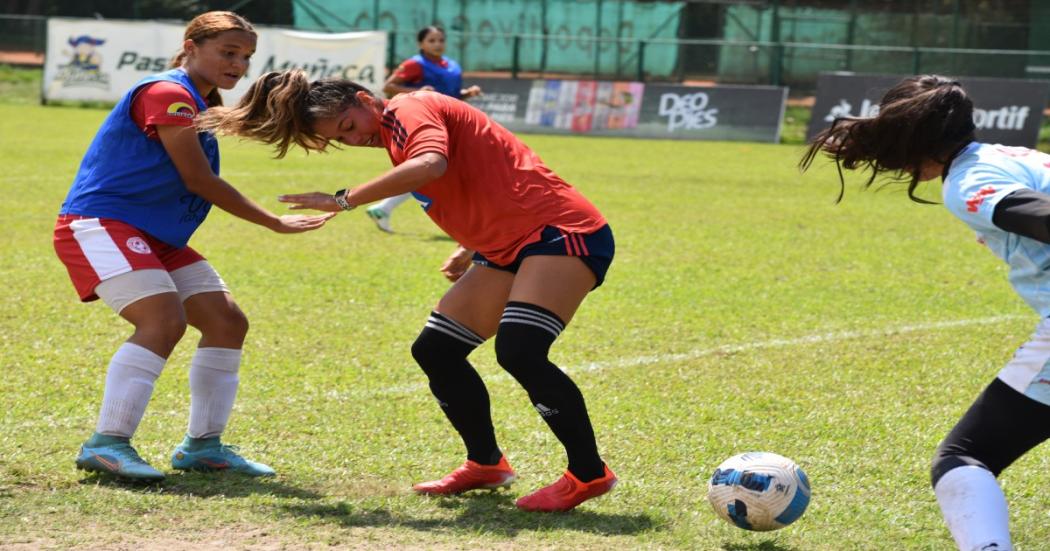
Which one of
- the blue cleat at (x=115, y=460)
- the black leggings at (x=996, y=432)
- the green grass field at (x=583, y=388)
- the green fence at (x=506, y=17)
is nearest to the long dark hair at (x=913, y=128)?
the black leggings at (x=996, y=432)

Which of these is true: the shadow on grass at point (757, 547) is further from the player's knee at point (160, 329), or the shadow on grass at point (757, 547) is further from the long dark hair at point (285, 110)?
the player's knee at point (160, 329)

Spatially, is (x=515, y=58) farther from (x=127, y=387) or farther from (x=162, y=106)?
(x=127, y=387)

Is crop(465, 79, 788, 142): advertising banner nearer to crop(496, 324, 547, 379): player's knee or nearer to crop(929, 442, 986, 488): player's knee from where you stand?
crop(496, 324, 547, 379): player's knee

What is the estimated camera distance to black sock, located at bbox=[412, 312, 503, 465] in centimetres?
470

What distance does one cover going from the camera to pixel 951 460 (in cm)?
355

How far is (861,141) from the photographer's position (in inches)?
147

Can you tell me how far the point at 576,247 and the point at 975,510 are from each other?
169 cm

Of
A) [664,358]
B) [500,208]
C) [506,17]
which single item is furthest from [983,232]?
[506,17]

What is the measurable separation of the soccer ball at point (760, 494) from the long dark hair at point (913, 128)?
1.16 meters

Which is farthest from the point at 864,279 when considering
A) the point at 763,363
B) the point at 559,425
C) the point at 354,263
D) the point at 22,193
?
the point at 22,193

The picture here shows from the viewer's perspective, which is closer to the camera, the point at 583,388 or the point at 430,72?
the point at 583,388

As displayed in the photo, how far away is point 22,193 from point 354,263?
562cm

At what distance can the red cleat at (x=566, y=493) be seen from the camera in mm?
4508

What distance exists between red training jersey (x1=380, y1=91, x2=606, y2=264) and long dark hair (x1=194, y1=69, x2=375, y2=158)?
7.8 inches
